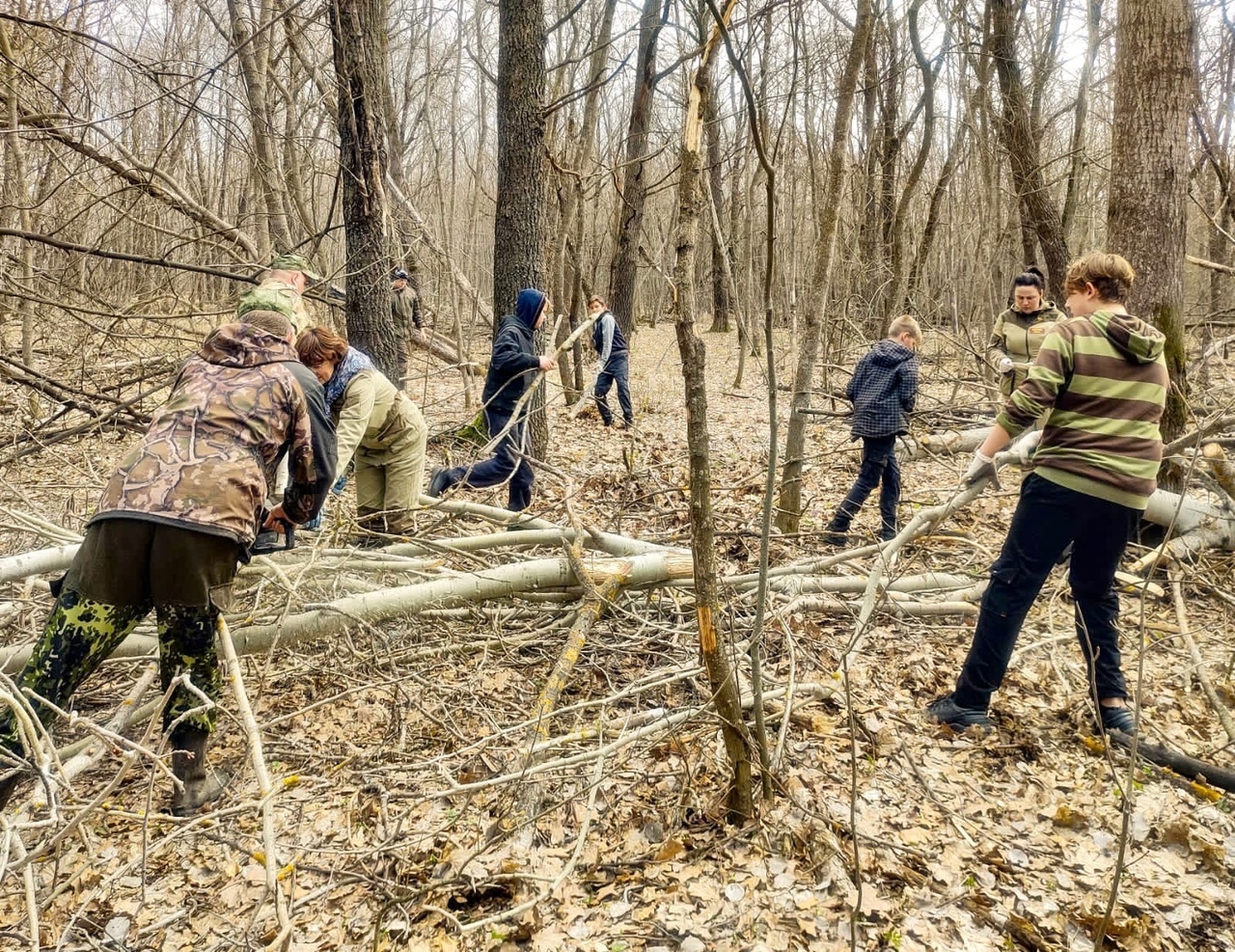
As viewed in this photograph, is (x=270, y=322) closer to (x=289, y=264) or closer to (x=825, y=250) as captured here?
(x=289, y=264)

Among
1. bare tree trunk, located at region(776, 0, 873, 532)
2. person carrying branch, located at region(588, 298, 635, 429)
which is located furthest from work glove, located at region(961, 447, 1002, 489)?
person carrying branch, located at region(588, 298, 635, 429)

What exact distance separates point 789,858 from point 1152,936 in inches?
41.3

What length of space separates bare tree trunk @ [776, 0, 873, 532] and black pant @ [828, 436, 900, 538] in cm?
43

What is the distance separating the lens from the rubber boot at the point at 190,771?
2.79 metres

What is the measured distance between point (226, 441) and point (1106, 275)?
3375 mm

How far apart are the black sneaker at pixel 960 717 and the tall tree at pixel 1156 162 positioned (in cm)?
271

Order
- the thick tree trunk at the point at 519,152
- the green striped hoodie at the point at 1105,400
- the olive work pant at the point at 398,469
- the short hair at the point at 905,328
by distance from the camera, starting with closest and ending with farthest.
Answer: the green striped hoodie at the point at 1105,400 → the olive work pant at the point at 398,469 → the short hair at the point at 905,328 → the thick tree trunk at the point at 519,152

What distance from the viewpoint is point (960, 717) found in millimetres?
3141

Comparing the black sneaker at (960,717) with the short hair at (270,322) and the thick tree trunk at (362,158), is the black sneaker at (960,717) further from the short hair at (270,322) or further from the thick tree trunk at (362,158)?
the thick tree trunk at (362,158)

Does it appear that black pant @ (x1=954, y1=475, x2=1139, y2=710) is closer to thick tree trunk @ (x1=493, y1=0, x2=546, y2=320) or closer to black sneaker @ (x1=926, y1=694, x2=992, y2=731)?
black sneaker @ (x1=926, y1=694, x2=992, y2=731)

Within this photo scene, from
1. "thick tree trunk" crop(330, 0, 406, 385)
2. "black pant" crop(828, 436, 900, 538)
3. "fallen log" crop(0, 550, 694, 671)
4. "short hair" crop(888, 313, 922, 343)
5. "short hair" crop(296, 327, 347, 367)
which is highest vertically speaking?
"thick tree trunk" crop(330, 0, 406, 385)

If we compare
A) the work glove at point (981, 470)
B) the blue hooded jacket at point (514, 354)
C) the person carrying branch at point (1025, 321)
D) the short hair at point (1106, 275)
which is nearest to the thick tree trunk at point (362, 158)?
the blue hooded jacket at point (514, 354)

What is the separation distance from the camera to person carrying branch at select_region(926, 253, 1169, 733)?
9.06 ft

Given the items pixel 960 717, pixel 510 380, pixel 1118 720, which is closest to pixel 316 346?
pixel 510 380
